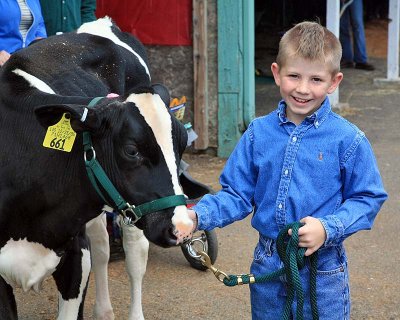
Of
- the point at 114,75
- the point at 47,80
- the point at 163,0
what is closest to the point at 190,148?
the point at 163,0

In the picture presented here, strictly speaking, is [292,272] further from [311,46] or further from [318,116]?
[311,46]

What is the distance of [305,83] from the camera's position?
3096 millimetres

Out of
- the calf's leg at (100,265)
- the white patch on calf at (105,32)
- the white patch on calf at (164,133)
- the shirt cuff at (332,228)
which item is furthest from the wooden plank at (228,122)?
the shirt cuff at (332,228)

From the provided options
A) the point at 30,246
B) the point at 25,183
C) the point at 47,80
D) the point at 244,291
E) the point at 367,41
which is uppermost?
the point at 47,80

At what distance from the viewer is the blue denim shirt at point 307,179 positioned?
3.09m

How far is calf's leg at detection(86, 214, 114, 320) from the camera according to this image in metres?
4.81

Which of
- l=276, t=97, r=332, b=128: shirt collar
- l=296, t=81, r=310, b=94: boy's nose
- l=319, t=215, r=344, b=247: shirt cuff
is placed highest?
l=296, t=81, r=310, b=94: boy's nose

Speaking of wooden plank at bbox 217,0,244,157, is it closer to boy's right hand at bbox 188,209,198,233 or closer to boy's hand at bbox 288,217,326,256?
boy's right hand at bbox 188,209,198,233

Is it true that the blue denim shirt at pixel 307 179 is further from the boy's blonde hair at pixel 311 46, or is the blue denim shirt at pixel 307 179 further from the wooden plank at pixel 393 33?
the wooden plank at pixel 393 33

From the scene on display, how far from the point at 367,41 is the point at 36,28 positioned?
11077mm

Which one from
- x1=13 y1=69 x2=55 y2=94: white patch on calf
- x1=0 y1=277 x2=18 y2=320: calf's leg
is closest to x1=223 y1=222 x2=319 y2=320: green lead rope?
x1=0 y1=277 x2=18 y2=320: calf's leg

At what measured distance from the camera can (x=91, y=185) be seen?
3607 mm

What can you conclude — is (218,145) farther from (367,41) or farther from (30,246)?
(367,41)

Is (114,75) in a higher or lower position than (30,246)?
higher
